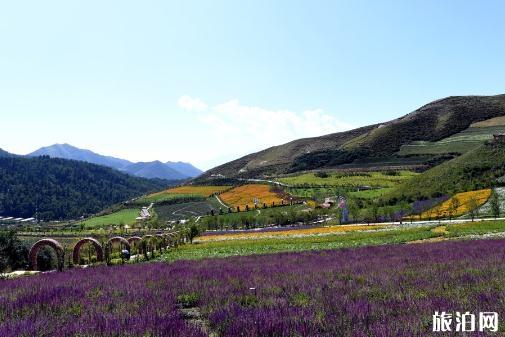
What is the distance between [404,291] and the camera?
741 centimetres

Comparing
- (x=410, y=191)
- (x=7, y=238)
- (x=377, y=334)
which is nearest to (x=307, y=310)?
(x=377, y=334)

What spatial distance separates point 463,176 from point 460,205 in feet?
79.8

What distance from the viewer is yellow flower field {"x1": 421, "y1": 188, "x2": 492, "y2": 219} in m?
54.2

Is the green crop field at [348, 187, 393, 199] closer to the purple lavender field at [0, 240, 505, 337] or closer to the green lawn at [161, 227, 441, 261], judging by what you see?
the green lawn at [161, 227, 441, 261]

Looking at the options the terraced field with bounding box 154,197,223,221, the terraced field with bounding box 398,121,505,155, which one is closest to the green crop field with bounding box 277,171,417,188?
the terraced field with bounding box 154,197,223,221

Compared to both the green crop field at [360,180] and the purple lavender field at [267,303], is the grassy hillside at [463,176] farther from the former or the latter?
the purple lavender field at [267,303]

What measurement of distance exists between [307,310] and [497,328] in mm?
2325

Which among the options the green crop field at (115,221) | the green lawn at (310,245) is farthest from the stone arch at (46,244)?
the green crop field at (115,221)

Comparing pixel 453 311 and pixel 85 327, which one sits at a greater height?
pixel 85 327

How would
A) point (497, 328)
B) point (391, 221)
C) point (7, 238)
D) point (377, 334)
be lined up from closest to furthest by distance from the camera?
1. point (377, 334)
2. point (497, 328)
3. point (7, 238)
4. point (391, 221)

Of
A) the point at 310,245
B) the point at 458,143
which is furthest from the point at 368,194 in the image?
the point at 458,143

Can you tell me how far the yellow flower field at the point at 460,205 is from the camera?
5422 centimetres

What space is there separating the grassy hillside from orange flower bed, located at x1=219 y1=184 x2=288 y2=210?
29252mm

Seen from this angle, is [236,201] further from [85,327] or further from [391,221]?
[85,327]
